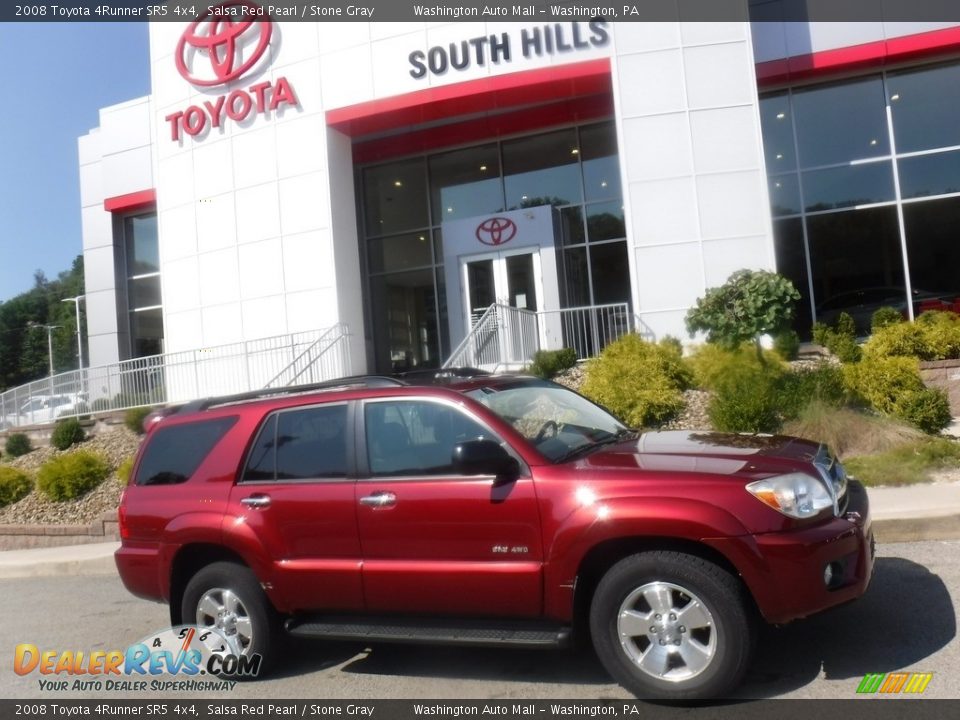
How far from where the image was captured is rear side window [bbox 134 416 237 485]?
538 centimetres

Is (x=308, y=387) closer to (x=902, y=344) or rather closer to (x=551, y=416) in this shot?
(x=551, y=416)

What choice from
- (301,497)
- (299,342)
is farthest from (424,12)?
(301,497)

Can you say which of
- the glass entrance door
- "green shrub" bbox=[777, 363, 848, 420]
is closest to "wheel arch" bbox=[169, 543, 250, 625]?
"green shrub" bbox=[777, 363, 848, 420]

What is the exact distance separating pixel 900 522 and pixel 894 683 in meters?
2.81

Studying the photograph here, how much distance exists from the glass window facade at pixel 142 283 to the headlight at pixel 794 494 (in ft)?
72.5

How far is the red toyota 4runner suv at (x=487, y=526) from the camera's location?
12.9 feet

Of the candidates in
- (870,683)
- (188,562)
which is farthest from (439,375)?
(870,683)

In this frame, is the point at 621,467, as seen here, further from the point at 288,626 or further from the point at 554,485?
the point at 288,626

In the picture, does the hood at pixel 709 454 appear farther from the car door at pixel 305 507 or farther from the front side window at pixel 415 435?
the car door at pixel 305 507

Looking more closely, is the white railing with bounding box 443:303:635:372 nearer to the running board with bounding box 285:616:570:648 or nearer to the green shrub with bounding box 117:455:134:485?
the green shrub with bounding box 117:455:134:485

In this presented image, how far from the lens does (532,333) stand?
1598 centimetres

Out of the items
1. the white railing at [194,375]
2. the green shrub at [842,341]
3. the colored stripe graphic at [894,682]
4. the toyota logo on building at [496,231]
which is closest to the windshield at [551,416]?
the colored stripe graphic at [894,682]

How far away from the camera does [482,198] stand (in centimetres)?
1917

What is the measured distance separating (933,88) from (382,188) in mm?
12286
